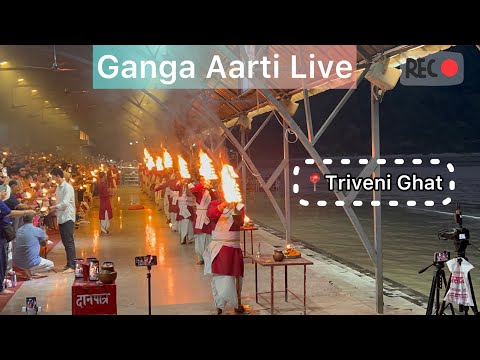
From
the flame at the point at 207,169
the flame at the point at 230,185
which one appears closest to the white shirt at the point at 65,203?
the flame at the point at 207,169

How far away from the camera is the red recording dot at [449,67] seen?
7.76 m

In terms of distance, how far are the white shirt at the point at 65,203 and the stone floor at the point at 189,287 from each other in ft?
3.30

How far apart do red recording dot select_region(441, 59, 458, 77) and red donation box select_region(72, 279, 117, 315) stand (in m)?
4.83

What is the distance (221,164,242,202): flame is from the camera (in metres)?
7.57

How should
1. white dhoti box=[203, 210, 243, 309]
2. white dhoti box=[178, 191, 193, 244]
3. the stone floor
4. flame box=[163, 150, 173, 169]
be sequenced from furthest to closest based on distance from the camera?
flame box=[163, 150, 173, 169], white dhoti box=[178, 191, 193, 244], the stone floor, white dhoti box=[203, 210, 243, 309]

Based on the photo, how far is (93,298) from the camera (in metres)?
6.98

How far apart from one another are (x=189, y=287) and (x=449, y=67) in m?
4.94

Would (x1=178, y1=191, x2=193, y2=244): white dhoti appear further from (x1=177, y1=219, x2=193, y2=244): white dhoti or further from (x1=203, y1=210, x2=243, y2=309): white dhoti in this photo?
(x1=203, y1=210, x2=243, y2=309): white dhoti

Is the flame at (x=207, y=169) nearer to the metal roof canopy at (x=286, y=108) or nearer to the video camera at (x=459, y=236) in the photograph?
the metal roof canopy at (x=286, y=108)

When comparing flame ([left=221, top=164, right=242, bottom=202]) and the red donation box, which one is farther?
flame ([left=221, top=164, right=242, bottom=202])

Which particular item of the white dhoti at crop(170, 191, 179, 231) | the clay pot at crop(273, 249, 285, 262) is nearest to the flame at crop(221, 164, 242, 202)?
the clay pot at crop(273, 249, 285, 262)

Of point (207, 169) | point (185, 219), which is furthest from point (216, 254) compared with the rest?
point (185, 219)
